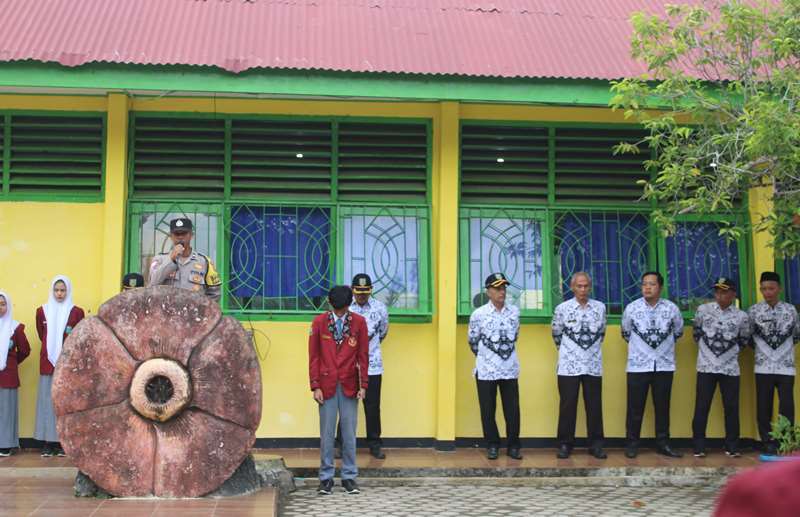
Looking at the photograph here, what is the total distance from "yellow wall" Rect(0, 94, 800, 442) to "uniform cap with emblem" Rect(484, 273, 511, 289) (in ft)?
1.36

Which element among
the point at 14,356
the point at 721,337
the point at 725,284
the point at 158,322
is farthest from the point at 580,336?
the point at 14,356

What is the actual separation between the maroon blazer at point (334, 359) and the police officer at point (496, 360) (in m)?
1.49

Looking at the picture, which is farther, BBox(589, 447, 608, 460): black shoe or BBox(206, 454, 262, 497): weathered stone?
BBox(589, 447, 608, 460): black shoe

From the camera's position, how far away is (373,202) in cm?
899

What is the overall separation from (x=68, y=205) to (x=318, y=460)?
325 centimetres

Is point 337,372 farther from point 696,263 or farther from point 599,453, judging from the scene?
point 696,263

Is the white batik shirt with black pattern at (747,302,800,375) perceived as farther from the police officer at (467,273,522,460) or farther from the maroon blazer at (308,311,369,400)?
the maroon blazer at (308,311,369,400)

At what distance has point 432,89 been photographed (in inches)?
318

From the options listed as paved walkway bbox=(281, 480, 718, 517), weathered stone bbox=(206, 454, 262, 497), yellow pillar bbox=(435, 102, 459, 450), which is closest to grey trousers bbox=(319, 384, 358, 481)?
paved walkway bbox=(281, 480, 718, 517)

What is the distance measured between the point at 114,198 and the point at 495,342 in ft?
11.8

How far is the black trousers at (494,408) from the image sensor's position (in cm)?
852

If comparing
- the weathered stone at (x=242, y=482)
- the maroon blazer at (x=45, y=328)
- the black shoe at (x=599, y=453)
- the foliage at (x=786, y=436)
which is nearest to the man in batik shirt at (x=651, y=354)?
the black shoe at (x=599, y=453)

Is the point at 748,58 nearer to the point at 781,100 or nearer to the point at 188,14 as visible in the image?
the point at 781,100

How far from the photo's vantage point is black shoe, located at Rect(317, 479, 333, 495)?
741 centimetres
